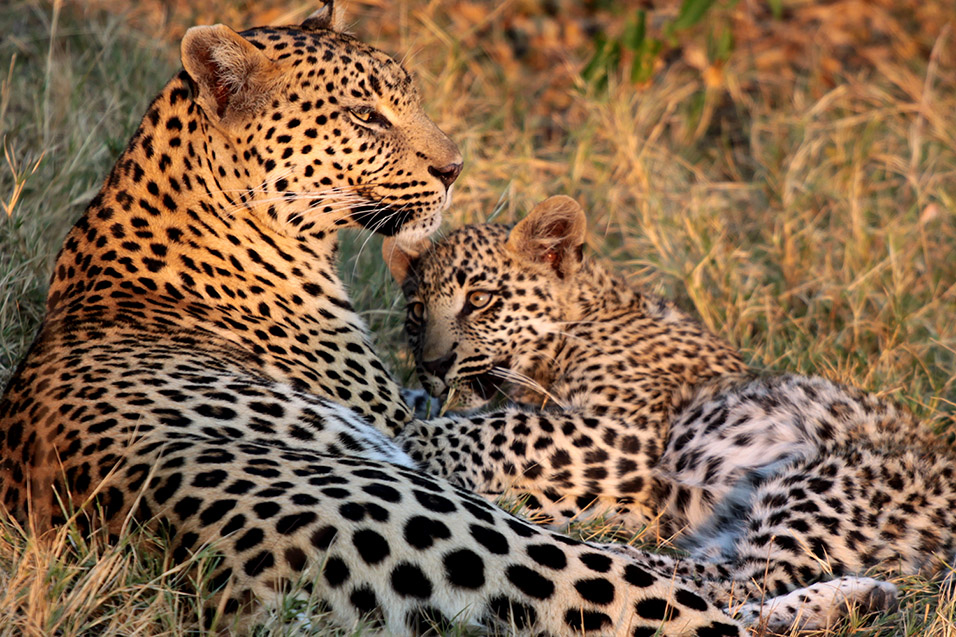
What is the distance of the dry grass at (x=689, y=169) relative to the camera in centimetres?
620

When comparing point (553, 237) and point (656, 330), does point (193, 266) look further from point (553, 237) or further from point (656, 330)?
point (656, 330)

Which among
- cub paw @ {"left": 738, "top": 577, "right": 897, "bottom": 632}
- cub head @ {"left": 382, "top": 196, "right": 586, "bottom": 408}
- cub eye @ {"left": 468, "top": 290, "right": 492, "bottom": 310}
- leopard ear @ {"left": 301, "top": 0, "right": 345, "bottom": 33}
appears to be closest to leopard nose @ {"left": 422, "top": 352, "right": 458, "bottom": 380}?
cub head @ {"left": 382, "top": 196, "right": 586, "bottom": 408}

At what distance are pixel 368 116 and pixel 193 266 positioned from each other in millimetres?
966

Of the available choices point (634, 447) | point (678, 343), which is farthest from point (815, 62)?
point (634, 447)

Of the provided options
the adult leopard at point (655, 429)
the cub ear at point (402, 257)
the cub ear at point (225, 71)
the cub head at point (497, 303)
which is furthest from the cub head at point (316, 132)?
the cub ear at point (402, 257)

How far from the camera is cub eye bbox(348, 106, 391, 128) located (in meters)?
4.76

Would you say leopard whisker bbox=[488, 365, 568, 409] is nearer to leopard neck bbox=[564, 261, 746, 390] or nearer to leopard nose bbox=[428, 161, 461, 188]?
leopard neck bbox=[564, 261, 746, 390]

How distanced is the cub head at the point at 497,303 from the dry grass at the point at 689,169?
0.67 m

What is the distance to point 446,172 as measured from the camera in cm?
498

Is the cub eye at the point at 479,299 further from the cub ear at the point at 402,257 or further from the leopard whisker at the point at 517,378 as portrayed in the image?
the cub ear at the point at 402,257

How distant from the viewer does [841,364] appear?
631 cm

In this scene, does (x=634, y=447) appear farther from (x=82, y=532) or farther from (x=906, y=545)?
(x=82, y=532)

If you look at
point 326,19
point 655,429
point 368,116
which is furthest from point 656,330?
point 326,19

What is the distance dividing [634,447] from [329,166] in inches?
72.6
